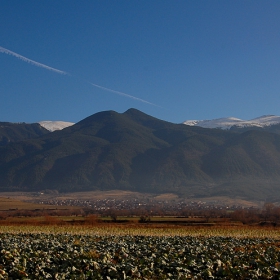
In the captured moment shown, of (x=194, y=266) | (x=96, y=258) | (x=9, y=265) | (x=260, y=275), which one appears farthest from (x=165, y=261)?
(x=9, y=265)

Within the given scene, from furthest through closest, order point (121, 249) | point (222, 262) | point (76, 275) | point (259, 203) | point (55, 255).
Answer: point (259, 203), point (121, 249), point (55, 255), point (222, 262), point (76, 275)

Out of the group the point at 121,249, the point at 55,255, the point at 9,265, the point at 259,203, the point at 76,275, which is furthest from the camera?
the point at 259,203

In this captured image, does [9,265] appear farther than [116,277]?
Yes

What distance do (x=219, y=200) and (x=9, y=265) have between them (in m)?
175

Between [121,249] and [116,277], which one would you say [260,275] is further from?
[121,249]

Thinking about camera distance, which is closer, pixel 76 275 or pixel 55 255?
pixel 76 275

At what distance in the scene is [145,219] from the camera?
6869 centimetres

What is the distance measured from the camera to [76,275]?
15758 millimetres

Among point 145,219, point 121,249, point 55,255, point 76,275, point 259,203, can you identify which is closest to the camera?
point 76,275

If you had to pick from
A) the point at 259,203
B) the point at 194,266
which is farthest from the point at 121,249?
the point at 259,203

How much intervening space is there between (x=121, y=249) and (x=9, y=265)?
21.7 feet

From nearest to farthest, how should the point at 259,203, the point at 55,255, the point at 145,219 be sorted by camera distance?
the point at 55,255
the point at 145,219
the point at 259,203

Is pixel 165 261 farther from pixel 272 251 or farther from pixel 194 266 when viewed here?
pixel 272 251

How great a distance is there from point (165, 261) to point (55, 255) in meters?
4.80
